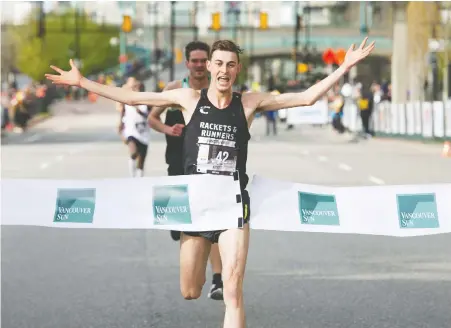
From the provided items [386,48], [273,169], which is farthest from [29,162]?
[386,48]

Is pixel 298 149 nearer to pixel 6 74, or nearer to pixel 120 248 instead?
pixel 120 248

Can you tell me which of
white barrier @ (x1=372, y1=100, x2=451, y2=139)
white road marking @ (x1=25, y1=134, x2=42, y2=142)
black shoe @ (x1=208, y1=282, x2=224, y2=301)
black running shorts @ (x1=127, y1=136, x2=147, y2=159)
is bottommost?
white road marking @ (x1=25, y1=134, x2=42, y2=142)

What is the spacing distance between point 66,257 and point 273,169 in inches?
577

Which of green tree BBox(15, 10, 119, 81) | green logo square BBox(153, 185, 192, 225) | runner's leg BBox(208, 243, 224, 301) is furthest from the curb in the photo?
green tree BBox(15, 10, 119, 81)

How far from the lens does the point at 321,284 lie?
11.1 meters

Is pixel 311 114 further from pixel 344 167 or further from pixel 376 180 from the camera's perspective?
pixel 376 180

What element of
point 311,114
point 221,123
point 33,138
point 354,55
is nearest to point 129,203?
point 221,123

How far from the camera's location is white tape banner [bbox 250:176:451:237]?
794cm

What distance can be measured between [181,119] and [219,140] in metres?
3.35

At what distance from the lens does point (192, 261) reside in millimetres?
7816

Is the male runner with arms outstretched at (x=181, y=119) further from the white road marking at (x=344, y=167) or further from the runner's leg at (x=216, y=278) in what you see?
the white road marking at (x=344, y=167)

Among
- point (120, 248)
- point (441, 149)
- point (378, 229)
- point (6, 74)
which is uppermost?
point (378, 229)

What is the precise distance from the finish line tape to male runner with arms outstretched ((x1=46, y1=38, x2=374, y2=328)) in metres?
0.11

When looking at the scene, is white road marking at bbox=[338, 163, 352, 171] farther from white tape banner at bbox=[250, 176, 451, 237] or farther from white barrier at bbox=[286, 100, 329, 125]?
white barrier at bbox=[286, 100, 329, 125]
